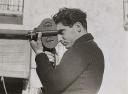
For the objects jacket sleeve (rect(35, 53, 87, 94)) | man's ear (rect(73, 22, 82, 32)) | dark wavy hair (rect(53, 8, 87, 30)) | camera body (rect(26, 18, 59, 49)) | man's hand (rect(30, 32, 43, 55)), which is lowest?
jacket sleeve (rect(35, 53, 87, 94))

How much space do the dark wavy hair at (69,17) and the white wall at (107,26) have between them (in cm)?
5

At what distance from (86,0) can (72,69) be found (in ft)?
0.98

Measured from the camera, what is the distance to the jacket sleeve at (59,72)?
99 cm

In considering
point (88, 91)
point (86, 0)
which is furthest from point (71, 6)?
point (88, 91)

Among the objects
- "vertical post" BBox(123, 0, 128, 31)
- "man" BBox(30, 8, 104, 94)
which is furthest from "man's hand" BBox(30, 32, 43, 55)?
"vertical post" BBox(123, 0, 128, 31)

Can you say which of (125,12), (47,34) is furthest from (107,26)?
(47,34)

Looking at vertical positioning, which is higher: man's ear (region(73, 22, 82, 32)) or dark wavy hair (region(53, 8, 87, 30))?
dark wavy hair (region(53, 8, 87, 30))

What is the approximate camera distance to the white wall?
1.15 meters

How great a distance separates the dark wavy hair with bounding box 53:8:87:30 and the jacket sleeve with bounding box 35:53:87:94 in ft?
0.40

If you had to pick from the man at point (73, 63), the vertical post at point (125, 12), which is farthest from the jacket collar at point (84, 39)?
the vertical post at point (125, 12)

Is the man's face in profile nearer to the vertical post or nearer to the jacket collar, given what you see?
the jacket collar

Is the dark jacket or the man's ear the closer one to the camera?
the dark jacket

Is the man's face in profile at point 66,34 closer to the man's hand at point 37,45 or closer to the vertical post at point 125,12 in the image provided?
the man's hand at point 37,45

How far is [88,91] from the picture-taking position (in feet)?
3.41
